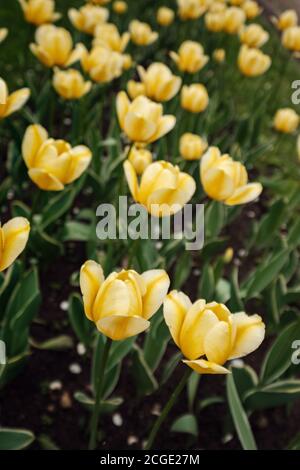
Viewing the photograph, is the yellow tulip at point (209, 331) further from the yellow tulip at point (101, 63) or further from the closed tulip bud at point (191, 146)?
the yellow tulip at point (101, 63)

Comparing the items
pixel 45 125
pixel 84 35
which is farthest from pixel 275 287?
pixel 84 35

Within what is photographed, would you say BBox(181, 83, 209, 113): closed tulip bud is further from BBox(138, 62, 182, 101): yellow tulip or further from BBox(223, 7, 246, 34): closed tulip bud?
BBox(223, 7, 246, 34): closed tulip bud

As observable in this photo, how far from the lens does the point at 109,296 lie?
108 centimetres

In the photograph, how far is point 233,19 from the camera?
3.47m

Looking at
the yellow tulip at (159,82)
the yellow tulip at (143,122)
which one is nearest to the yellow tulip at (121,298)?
the yellow tulip at (143,122)

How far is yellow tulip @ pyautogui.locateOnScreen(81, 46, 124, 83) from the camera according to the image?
229 centimetres

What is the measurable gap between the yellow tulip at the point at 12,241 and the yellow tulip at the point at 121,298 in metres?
0.13

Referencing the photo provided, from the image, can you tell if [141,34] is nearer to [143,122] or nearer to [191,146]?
[191,146]

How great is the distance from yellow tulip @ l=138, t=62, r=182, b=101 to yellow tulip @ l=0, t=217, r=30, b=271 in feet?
3.92

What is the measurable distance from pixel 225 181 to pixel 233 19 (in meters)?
2.20

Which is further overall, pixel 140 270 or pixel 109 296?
pixel 140 270

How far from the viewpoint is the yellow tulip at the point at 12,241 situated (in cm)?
110

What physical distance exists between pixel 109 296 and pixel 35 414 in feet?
3.38
